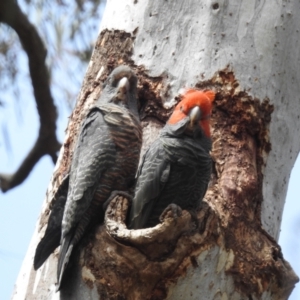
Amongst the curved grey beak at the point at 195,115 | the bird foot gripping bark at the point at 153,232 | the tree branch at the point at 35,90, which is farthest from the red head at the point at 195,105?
the tree branch at the point at 35,90

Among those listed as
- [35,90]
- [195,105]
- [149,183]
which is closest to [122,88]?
[195,105]

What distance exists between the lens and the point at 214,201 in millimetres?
2723

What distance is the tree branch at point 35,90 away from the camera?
12.9 feet

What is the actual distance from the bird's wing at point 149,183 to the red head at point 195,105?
14 cm

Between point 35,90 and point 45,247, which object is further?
point 35,90

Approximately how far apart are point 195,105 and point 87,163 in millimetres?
462

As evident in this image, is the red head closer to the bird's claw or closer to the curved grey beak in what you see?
the curved grey beak

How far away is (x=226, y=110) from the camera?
116 inches

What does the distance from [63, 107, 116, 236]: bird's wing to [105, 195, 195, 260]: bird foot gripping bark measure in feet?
0.42

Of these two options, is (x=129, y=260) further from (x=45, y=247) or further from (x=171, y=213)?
(x=45, y=247)

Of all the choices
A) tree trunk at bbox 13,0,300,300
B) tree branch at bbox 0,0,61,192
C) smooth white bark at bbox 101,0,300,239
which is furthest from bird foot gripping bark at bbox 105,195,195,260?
tree branch at bbox 0,0,61,192

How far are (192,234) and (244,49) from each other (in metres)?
0.95

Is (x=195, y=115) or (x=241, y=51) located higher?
(x=241, y=51)

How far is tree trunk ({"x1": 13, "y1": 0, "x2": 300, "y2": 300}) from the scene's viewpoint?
102 inches
